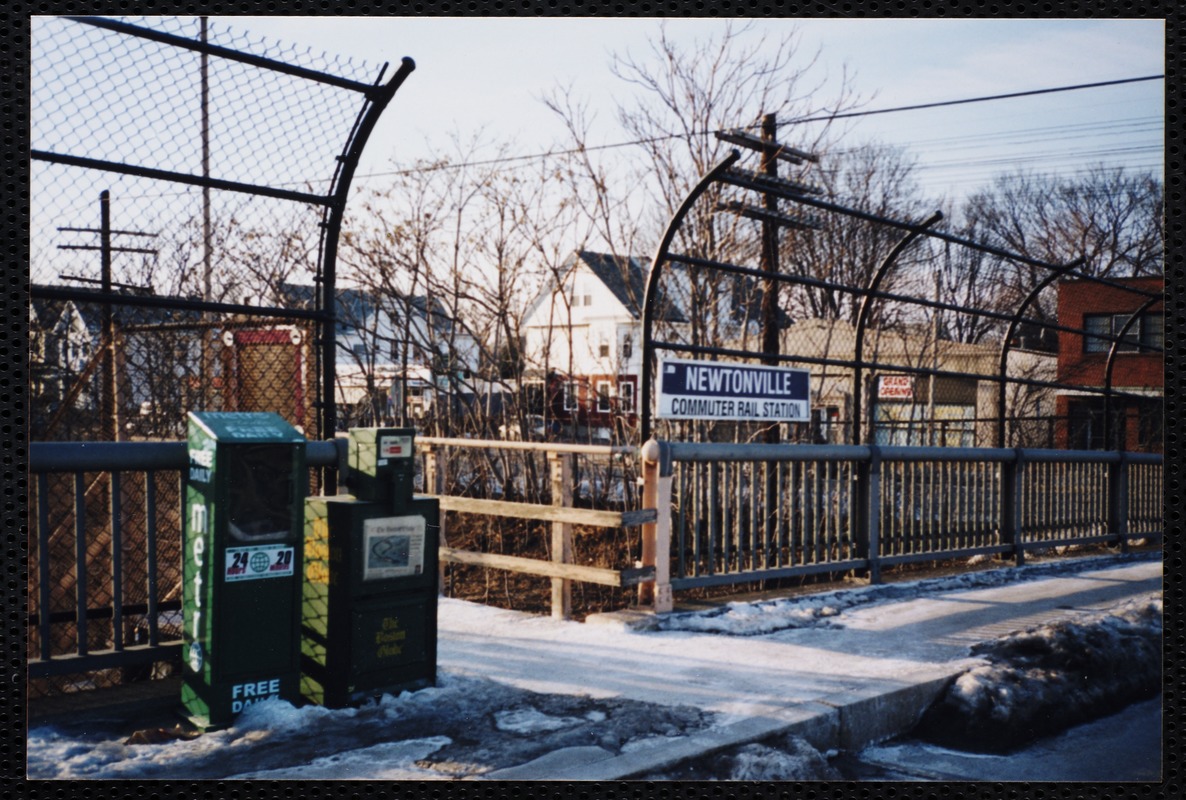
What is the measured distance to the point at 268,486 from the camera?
484 cm

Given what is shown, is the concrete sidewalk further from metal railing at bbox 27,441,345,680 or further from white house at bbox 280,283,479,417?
white house at bbox 280,283,479,417

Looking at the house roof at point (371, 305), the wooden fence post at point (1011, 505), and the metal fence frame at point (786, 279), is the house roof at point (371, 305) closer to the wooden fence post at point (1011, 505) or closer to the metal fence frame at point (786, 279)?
the metal fence frame at point (786, 279)

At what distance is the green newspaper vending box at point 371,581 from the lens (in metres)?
5.18

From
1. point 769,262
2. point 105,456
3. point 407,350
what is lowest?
point 105,456

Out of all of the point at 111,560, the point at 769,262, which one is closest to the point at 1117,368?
the point at 769,262

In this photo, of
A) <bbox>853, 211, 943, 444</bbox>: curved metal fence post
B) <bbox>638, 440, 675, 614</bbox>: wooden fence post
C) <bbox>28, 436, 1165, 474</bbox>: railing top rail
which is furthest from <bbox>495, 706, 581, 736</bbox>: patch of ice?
<bbox>853, 211, 943, 444</bbox>: curved metal fence post

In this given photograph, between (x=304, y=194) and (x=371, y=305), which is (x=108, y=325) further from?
(x=371, y=305)

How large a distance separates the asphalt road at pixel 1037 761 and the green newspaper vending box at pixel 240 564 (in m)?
2.77

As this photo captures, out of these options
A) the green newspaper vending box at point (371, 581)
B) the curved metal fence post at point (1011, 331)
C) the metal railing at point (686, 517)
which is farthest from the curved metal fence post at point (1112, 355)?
the green newspaper vending box at point (371, 581)

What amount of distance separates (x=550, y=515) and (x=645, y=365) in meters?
1.29

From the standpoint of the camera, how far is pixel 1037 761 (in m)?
5.24

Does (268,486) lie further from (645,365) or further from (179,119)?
(645,365)

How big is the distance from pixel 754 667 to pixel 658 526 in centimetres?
148

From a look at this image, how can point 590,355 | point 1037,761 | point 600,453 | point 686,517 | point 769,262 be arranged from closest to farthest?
point 1037,761
point 600,453
point 686,517
point 769,262
point 590,355
